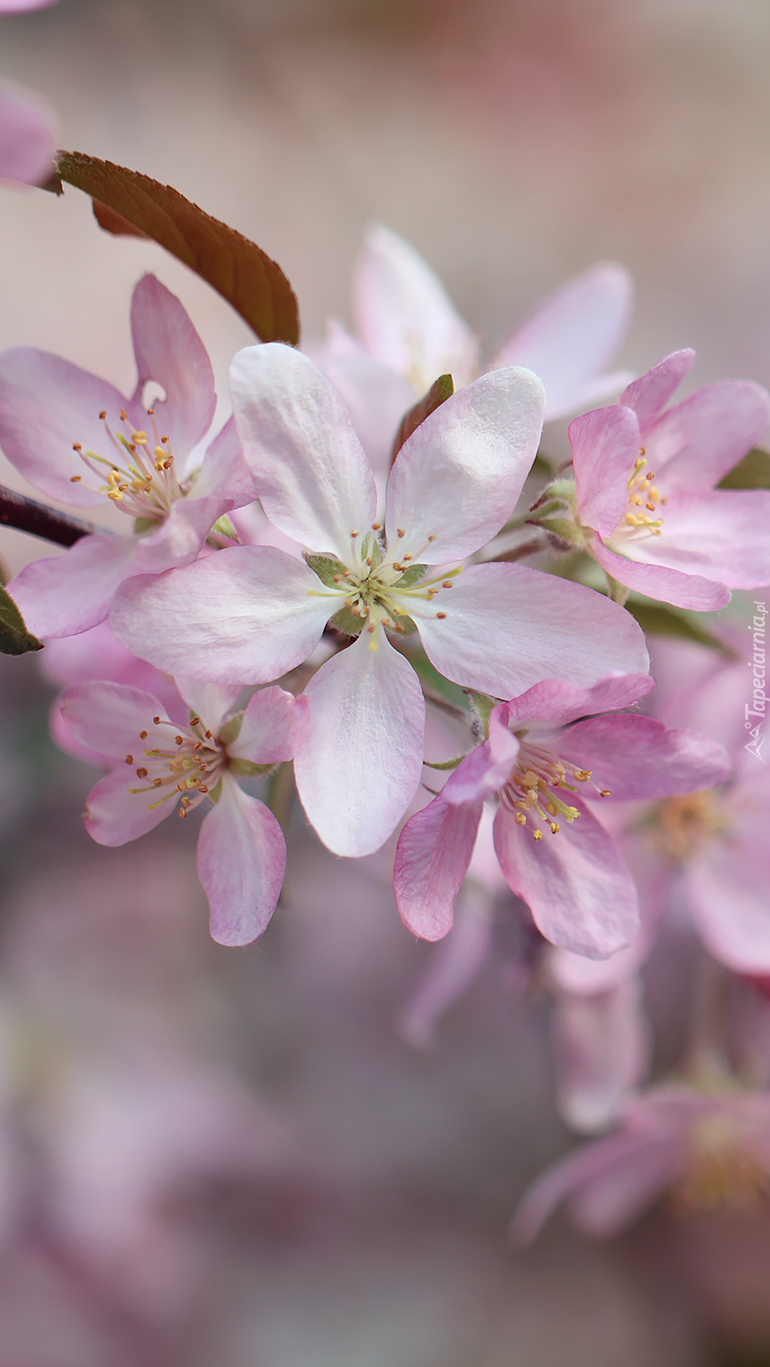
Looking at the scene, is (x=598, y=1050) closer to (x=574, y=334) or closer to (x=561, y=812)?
(x=561, y=812)

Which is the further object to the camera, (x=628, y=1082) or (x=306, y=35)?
(x=306, y=35)

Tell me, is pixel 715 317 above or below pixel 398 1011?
above

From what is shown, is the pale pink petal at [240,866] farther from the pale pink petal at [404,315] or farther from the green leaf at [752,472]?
the pale pink petal at [404,315]

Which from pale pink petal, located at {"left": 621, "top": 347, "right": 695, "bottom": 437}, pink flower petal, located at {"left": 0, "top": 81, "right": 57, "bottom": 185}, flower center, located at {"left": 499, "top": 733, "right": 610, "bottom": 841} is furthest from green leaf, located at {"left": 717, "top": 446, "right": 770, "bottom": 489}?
pink flower petal, located at {"left": 0, "top": 81, "right": 57, "bottom": 185}

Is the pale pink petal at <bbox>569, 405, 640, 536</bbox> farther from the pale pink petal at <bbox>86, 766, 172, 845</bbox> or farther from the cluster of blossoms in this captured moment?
the pale pink petal at <bbox>86, 766, 172, 845</bbox>

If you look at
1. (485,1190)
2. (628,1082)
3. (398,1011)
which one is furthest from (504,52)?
(485,1190)

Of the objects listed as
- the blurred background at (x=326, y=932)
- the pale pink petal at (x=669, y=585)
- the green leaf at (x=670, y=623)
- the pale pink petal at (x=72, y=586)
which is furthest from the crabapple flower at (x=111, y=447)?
the blurred background at (x=326, y=932)

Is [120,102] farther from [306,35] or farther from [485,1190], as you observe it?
[485,1190]
